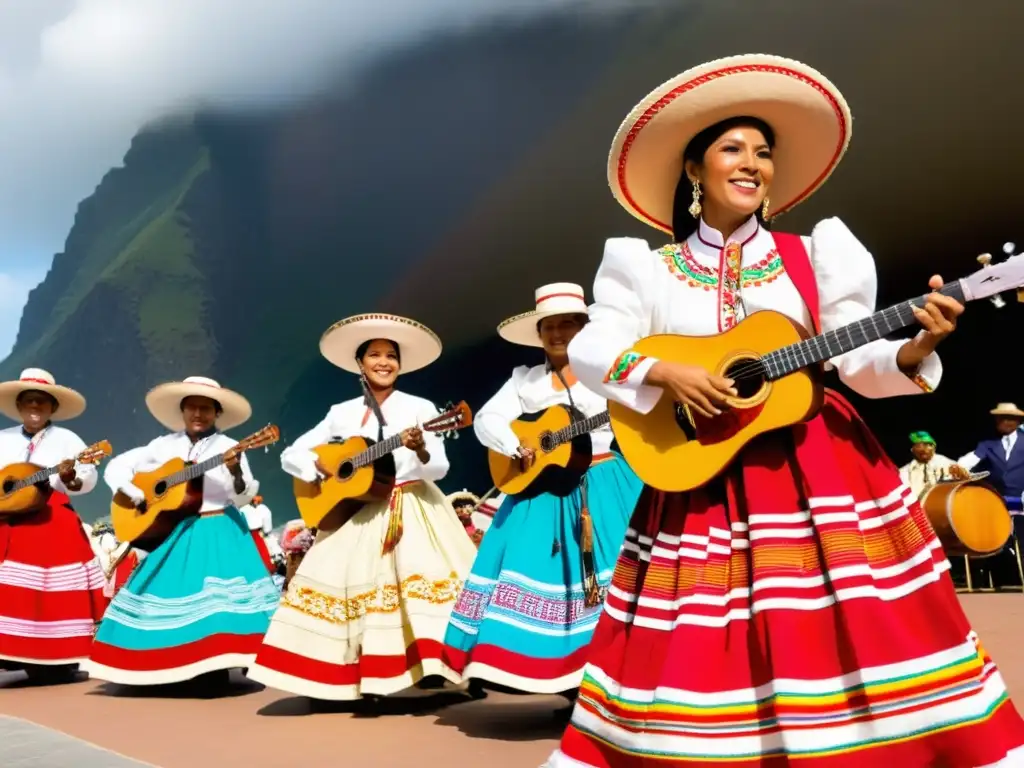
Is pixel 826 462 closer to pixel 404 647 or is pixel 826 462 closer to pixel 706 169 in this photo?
pixel 706 169

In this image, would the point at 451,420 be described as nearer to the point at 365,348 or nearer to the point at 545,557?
the point at 365,348

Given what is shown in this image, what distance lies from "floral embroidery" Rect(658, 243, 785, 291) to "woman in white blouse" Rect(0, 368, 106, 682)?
4894mm

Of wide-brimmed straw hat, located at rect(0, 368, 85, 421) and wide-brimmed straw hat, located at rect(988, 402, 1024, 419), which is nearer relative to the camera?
wide-brimmed straw hat, located at rect(0, 368, 85, 421)

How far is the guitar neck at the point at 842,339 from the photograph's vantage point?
1.96 meters

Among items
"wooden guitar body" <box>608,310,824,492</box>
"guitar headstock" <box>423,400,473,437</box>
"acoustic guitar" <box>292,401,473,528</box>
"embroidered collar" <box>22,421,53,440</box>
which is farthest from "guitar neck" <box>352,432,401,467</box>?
"embroidered collar" <box>22,421,53,440</box>

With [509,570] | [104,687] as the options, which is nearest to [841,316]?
[509,570]

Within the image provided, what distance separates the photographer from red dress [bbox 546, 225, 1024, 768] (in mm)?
1787

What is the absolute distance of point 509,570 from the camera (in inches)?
155

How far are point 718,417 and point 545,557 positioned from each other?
200 cm

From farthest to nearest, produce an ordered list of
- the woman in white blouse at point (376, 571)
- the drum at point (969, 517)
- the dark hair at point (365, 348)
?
the drum at point (969, 517), the dark hair at point (365, 348), the woman in white blouse at point (376, 571)

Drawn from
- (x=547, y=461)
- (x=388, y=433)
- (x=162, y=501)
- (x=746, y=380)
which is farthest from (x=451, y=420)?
(x=746, y=380)

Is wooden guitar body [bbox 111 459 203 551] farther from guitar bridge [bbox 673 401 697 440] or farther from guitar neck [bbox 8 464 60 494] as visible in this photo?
guitar bridge [bbox 673 401 697 440]

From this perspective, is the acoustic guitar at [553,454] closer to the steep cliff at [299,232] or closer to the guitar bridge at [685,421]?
the guitar bridge at [685,421]

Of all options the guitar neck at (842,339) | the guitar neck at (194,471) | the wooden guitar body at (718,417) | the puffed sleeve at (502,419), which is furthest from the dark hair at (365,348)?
the guitar neck at (842,339)
